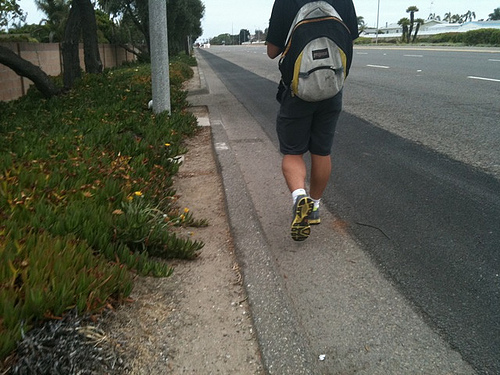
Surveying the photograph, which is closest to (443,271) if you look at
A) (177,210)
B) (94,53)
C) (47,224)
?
(177,210)

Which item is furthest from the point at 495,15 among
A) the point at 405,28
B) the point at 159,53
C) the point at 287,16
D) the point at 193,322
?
the point at 193,322

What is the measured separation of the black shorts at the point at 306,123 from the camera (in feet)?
10.9

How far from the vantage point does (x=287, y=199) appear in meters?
4.36

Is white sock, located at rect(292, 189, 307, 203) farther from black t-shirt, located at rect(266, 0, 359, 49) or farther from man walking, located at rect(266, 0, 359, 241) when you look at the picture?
black t-shirt, located at rect(266, 0, 359, 49)

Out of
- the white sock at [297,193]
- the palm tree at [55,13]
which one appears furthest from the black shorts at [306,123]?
the palm tree at [55,13]

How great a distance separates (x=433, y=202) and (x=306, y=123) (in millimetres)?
1458

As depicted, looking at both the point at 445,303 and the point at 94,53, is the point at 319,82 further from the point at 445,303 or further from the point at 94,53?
the point at 94,53

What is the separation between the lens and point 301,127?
3412 mm

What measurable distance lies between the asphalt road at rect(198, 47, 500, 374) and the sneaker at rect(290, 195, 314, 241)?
18.1 inches

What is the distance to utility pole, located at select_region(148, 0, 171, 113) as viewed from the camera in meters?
6.66

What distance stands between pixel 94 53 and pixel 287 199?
11807 millimetres

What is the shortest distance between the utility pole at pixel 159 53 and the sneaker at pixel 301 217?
163 inches

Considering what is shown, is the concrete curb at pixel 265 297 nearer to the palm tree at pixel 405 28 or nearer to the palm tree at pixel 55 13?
the palm tree at pixel 55 13

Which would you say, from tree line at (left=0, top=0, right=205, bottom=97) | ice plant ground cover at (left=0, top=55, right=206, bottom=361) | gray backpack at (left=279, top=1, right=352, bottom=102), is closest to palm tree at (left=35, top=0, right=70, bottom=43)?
tree line at (left=0, top=0, right=205, bottom=97)
